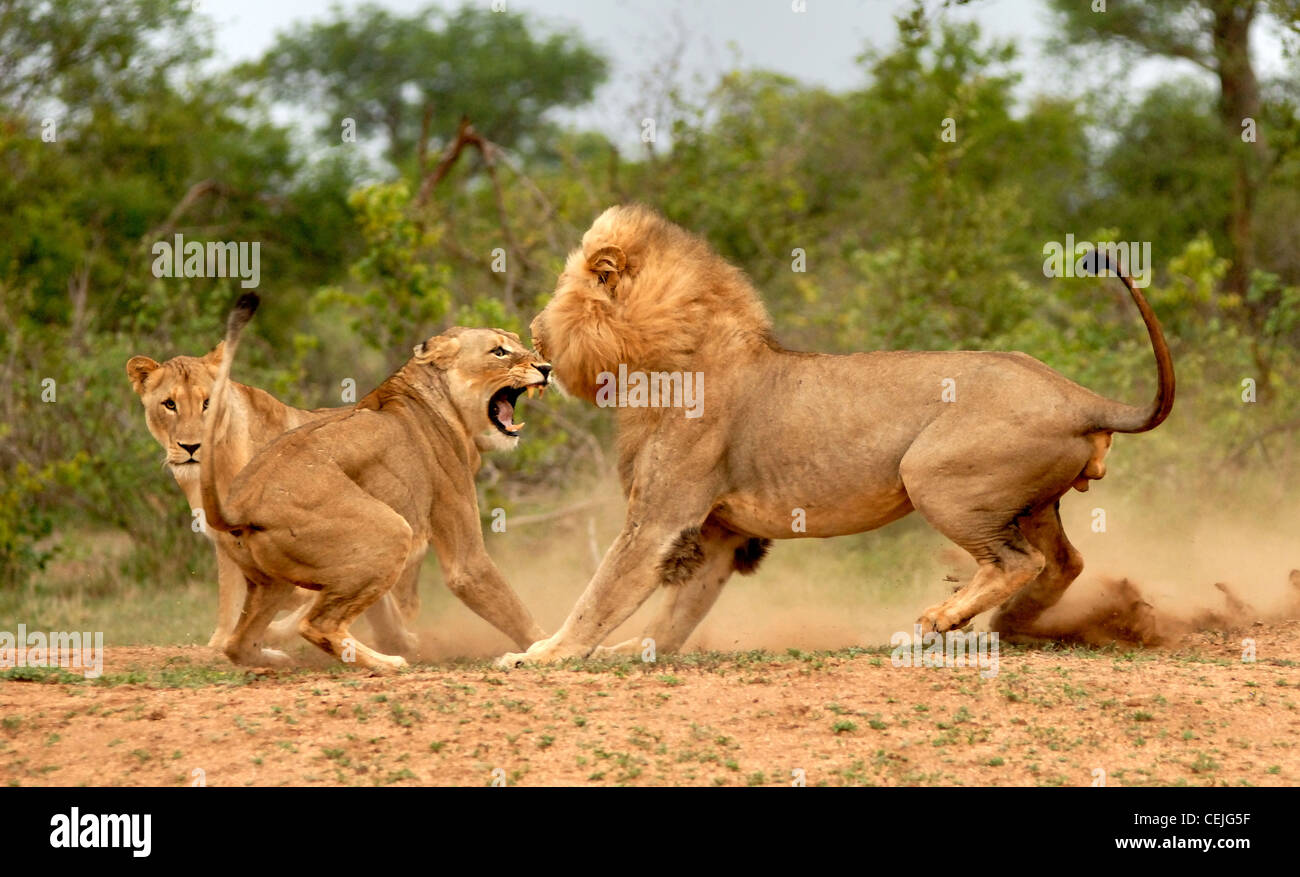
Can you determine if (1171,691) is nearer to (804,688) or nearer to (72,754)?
(804,688)

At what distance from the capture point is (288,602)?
743 centimetres

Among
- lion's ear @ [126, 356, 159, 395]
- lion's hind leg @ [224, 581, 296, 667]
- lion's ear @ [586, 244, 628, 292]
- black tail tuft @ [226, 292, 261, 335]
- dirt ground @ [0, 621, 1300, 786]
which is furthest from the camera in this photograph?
lion's ear @ [126, 356, 159, 395]

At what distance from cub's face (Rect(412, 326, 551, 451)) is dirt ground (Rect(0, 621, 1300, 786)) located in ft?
5.17

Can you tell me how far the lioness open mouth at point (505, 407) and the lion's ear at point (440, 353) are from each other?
26cm

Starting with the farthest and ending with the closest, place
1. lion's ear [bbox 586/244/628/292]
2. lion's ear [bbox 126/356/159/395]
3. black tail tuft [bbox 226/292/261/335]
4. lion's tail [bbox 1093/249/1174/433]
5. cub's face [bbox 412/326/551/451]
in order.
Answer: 1. lion's ear [bbox 126/356/159/395]
2. cub's face [bbox 412/326/551/451]
3. lion's ear [bbox 586/244/628/292]
4. lion's tail [bbox 1093/249/1174/433]
5. black tail tuft [bbox 226/292/261/335]

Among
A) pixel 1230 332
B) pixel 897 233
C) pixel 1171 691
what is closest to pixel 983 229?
pixel 1230 332

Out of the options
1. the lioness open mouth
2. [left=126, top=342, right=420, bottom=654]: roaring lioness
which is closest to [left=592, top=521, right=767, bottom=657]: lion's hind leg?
the lioness open mouth

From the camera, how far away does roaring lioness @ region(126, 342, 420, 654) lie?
7.66 m

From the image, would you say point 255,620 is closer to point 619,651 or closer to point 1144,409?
point 619,651

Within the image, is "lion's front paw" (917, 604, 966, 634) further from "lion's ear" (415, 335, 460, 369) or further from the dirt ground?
"lion's ear" (415, 335, 460, 369)

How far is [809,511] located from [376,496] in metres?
1.75

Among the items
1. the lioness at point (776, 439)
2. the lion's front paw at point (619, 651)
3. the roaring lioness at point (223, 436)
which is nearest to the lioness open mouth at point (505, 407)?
the lioness at point (776, 439)

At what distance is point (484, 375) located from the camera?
754 centimetres

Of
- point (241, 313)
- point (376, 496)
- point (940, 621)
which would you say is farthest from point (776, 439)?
point (241, 313)
